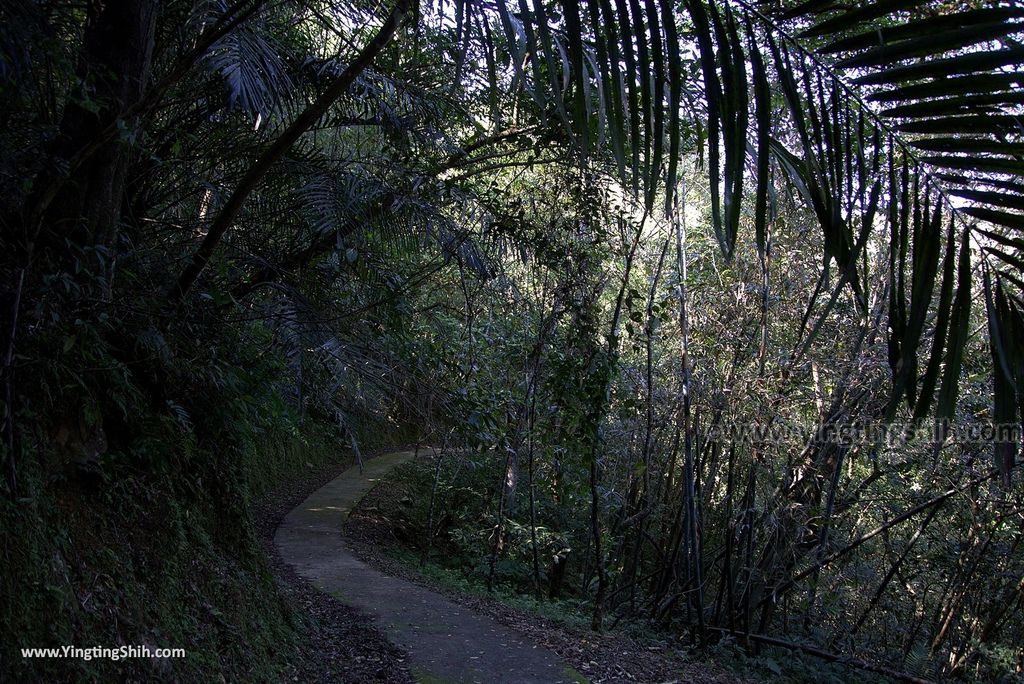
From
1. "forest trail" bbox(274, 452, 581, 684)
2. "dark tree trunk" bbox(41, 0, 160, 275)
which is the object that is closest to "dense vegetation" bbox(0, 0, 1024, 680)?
"dark tree trunk" bbox(41, 0, 160, 275)

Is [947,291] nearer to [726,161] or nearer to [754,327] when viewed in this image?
[726,161]

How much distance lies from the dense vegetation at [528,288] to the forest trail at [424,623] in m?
1.19

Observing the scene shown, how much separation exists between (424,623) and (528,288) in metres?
3.47

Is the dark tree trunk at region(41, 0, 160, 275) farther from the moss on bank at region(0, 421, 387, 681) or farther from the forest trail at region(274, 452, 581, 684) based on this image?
the forest trail at region(274, 452, 581, 684)

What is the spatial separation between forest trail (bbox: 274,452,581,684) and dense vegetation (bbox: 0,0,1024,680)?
1186 mm

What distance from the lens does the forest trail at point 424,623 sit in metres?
4.93

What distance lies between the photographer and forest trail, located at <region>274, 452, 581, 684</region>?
4.93 meters

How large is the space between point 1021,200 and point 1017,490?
745 cm

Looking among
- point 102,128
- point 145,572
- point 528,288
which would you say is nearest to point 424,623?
point 145,572

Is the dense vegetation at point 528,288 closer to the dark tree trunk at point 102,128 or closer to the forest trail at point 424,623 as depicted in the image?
the dark tree trunk at point 102,128

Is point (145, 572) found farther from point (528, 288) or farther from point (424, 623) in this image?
point (528, 288)

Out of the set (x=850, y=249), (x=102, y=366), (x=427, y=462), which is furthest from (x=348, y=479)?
(x=850, y=249)

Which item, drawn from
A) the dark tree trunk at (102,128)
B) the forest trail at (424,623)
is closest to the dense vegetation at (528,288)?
the dark tree trunk at (102,128)

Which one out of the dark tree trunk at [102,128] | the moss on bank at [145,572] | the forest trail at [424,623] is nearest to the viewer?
the moss on bank at [145,572]
